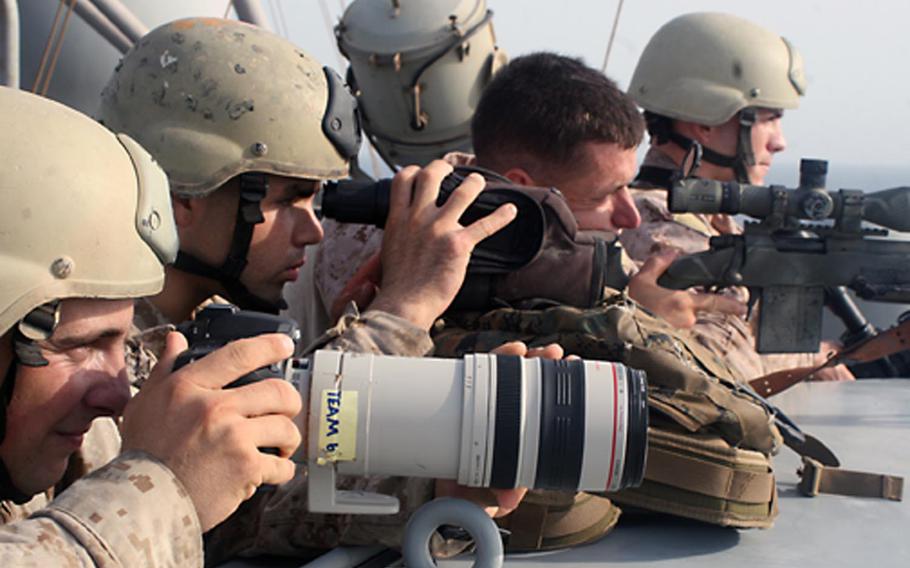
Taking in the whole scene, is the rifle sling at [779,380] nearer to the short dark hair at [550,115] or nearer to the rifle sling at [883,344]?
the rifle sling at [883,344]

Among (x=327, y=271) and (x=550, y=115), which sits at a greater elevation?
(x=550, y=115)

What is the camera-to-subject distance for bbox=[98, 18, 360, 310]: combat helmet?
2688 mm

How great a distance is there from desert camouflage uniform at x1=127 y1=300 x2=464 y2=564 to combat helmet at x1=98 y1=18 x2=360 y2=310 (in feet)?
1.95

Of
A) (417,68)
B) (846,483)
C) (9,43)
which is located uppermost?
(9,43)

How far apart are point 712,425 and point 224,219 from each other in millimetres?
1172

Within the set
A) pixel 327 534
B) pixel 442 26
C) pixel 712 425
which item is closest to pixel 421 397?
pixel 327 534

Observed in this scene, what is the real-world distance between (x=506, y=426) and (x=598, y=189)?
1452 millimetres

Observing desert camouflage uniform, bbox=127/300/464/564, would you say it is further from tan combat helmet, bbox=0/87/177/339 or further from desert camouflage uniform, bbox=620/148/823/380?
desert camouflage uniform, bbox=620/148/823/380

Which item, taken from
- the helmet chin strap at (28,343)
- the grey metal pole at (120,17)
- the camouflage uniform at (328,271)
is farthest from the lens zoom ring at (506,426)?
the grey metal pole at (120,17)

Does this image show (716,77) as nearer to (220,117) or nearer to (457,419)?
(220,117)

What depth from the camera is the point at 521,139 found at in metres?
3.12

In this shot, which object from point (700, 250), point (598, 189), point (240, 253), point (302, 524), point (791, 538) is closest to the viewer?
point (302, 524)

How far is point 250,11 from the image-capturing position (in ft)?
16.8

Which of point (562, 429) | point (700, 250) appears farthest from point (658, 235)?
point (562, 429)
